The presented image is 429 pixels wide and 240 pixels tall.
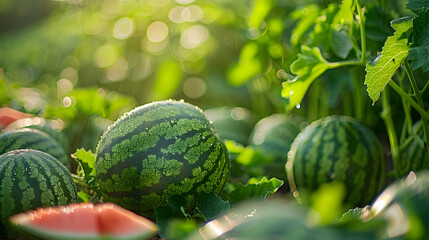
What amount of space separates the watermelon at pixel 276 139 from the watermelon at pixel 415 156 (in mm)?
504

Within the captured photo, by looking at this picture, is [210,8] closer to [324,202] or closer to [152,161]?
[152,161]

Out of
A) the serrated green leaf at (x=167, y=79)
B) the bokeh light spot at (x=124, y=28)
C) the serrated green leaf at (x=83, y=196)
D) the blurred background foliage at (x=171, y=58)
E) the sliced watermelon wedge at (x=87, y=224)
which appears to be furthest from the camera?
the bokeh light spot at (x=124, y=28)

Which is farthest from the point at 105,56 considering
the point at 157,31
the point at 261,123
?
the point at 261,123

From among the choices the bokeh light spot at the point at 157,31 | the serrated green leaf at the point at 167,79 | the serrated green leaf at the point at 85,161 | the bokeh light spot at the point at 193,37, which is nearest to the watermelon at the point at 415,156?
the serrated green leaf at the point at 85,161

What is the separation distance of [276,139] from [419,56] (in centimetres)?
106

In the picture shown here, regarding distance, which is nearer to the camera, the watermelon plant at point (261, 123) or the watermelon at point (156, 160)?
the watermelon plant at point (261, 123)

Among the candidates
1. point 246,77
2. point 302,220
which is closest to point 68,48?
point 246,77

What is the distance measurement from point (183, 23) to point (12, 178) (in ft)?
7.48

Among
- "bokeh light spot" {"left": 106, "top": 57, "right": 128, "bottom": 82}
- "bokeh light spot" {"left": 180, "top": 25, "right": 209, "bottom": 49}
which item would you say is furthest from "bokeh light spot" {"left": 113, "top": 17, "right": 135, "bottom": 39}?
"bokeh light spot" {"left": 180, "top": 25, "right": 209, "bottom": 49}

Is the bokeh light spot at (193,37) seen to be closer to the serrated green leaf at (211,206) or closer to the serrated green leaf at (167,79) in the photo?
the serrated green leaf at (167,79)

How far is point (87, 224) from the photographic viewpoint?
2.48 ft

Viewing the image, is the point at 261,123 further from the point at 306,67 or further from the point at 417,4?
the point at 417,4

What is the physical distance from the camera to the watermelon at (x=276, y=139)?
2062 millimetres

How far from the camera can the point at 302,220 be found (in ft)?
1.90
